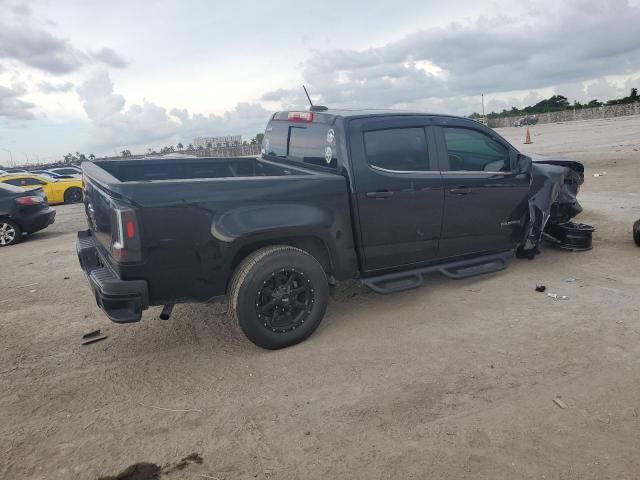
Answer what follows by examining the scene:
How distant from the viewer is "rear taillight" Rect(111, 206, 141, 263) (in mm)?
3275

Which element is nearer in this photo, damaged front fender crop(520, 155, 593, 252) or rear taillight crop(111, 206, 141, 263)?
rear taillight crop(111, 206, 141, 263)

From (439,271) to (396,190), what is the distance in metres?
1.07

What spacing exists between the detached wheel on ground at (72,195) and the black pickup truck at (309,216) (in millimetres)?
14428

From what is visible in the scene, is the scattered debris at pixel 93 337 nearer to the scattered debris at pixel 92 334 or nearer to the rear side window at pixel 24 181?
the scattered debris at pixel 92 334

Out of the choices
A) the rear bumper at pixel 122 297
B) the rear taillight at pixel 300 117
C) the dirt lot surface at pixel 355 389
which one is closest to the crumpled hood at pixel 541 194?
the dirt lot surface at pixel 355 389

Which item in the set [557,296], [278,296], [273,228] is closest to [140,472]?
[278,296]

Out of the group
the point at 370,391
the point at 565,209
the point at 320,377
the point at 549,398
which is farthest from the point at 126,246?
the point at 565,209

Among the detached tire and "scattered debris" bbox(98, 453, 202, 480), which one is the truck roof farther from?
"scattered debris" bbox(98, 453, 202, 480)

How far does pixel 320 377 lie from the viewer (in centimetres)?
347

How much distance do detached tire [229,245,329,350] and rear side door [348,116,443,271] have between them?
25.3 inches

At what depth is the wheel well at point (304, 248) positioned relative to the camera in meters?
3.81

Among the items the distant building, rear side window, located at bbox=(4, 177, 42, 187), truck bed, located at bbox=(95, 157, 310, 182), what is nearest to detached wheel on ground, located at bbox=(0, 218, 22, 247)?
truck bed, located at bbox=(95, 157, 310, 182)

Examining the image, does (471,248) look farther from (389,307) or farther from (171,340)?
(171,340)

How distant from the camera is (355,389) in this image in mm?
3281
